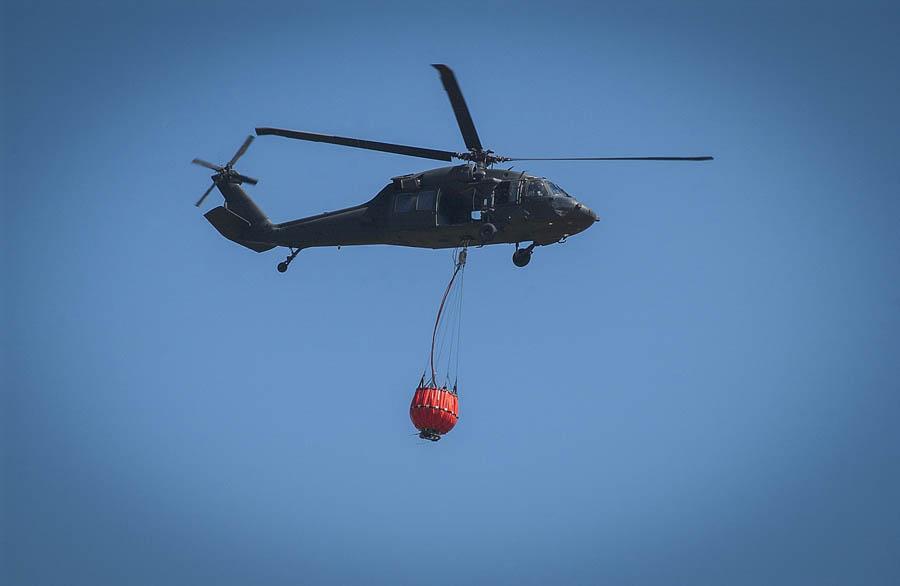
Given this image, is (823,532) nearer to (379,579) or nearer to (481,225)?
(379,579)

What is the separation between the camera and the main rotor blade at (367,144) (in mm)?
25812

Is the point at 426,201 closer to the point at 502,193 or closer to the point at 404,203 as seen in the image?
the point at 404,203

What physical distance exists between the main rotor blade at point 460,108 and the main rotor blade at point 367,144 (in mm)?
576

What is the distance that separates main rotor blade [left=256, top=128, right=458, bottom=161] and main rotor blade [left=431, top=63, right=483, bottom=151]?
58cm

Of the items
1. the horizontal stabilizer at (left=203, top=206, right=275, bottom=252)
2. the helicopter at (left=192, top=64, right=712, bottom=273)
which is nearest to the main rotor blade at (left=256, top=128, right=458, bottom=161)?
the helicopter at (left=192, top=64, right=712, bottom=273)

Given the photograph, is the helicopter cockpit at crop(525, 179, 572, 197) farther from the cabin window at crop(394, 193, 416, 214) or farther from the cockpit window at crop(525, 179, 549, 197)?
the cabin window at crop(394, 193, 416, 214)

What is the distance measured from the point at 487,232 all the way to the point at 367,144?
11.0ft

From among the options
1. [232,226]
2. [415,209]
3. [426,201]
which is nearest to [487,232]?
[426,201]

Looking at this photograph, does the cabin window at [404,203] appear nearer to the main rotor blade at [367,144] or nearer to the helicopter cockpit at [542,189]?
the main rotor blade at [367,144]

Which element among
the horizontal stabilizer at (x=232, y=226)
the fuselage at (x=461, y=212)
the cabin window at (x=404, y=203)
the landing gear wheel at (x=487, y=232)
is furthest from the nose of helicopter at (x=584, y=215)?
the horizontal stabilizer at (x=232, y=226)

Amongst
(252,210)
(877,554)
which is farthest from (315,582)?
(252,210)

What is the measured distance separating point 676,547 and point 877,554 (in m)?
21.6

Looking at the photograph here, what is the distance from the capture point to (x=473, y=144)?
26.6m

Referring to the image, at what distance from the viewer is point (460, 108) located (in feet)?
82.5
